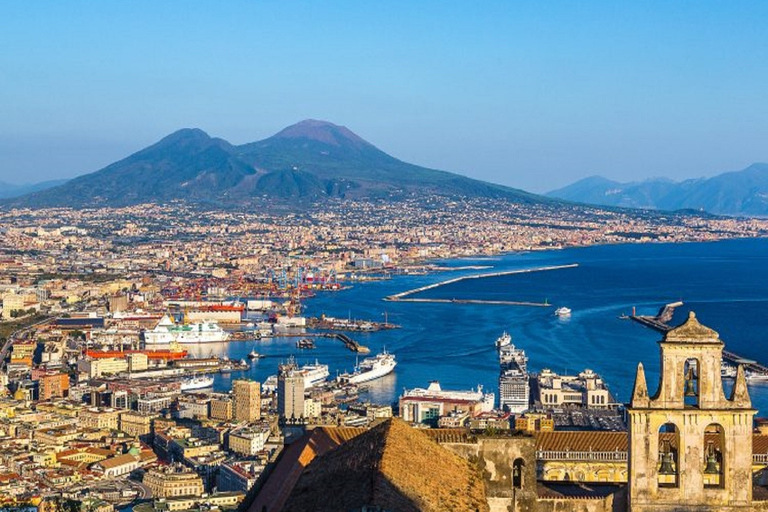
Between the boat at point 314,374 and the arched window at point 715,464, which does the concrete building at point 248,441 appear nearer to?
the boat at point 314,374

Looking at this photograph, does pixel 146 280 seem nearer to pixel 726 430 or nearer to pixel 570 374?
pixel 570 374

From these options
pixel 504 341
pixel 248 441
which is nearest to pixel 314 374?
pixel 504 341

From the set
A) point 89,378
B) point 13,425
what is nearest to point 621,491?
point 13,425

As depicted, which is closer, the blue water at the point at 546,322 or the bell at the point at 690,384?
the bell at the point at 690,384

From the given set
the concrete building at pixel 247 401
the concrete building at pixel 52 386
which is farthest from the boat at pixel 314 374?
the concrete building at pixel 52 386

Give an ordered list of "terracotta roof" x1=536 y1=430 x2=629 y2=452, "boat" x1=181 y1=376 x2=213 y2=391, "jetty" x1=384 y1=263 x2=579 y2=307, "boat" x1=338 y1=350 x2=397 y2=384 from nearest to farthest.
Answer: "terracotta roof" x1=536 y1=430 x2=629 y2=452, "boat" x1=338 y1=350 x2=397 y2=384, "boat" x1=181 y1=376 x2=213 y2=391, "jetty" x1=384 y1=263 x2=579 y2=307

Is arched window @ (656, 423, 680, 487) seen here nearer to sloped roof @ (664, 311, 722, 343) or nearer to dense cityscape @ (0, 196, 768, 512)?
sloped roof @ (664, 311, 722, 343)

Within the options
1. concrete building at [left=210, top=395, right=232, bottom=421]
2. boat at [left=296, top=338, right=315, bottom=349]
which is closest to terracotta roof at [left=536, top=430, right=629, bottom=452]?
concrete building at [left=210, top=395, right=232, bottom=421]
